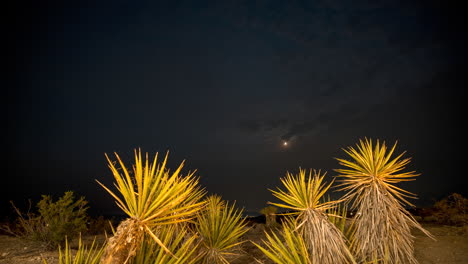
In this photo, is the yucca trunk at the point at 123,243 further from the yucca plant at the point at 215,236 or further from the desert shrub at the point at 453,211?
the desert shrub at the point at 453,211

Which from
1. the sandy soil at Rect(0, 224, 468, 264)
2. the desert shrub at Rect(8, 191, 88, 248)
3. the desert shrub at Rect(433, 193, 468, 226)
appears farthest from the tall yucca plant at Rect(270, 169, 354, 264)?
the desert shrub at Rect(433, 193, 468, 226)

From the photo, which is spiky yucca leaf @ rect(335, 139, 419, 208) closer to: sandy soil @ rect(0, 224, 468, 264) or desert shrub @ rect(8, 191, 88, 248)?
sandy soil @ rect(0, 224, 468, 264)

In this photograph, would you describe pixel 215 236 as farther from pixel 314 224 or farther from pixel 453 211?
pixel 453 211

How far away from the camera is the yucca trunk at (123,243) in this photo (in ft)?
7.56

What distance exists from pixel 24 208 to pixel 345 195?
10.2m


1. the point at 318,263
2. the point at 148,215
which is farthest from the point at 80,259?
the point at 318,263

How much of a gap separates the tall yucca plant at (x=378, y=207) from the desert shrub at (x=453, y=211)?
8.94 meters

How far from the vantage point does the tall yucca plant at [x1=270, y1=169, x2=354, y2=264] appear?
13.5 feet

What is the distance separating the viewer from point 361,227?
17.1 ft

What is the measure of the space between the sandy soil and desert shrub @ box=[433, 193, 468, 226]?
105 inches

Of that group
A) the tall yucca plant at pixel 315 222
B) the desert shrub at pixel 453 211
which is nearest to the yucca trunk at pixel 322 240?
the tall yucca plant at pixel 315 222

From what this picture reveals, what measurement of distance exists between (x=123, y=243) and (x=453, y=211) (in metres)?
15.0

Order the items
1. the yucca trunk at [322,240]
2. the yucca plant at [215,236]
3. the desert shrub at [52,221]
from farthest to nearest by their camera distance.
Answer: the desert shrub at [52,221] < the yucca plant at [215,236] < the yucca trunk at [322,240]

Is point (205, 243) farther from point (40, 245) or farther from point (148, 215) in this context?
point (40, 245)
